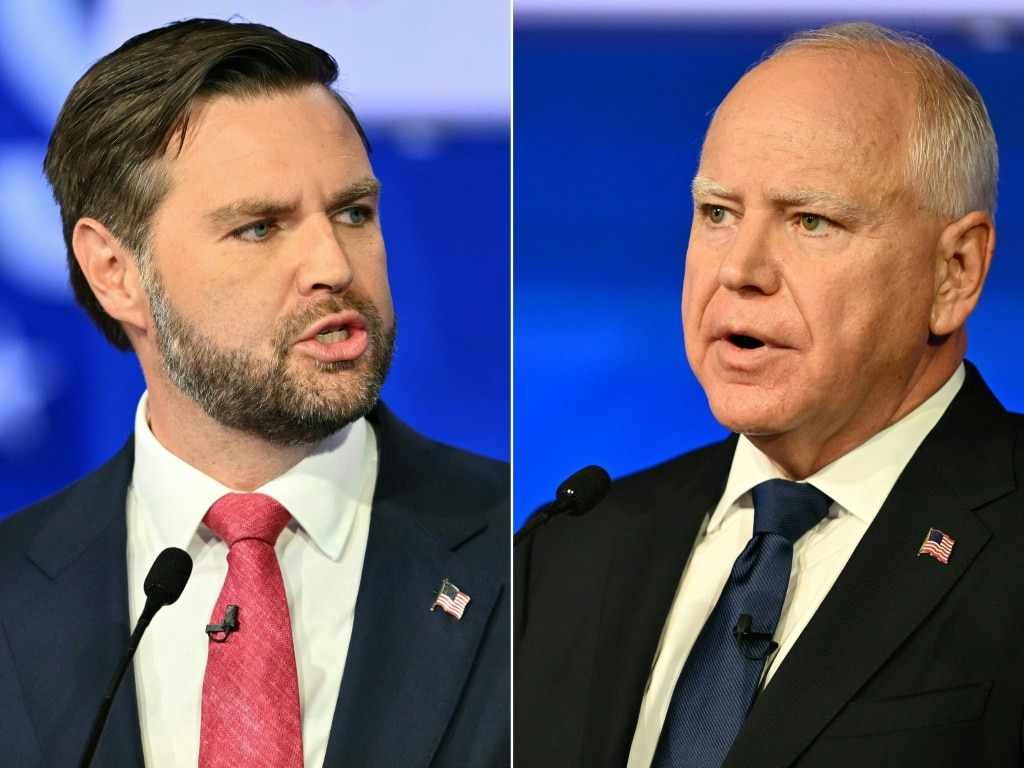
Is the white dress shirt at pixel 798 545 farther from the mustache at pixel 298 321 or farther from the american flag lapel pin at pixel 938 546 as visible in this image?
the mustache at pixel 298 321

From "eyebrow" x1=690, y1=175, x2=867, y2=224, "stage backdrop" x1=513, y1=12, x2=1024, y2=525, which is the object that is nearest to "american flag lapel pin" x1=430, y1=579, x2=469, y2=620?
"stage backdrop" x1=513, y1=12, x2=1024, y2=525

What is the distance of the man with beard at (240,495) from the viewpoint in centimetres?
294

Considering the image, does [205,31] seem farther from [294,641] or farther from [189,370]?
[294,641]

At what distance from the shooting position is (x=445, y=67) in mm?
3389

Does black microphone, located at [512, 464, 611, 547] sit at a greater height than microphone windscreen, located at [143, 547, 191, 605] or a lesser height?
greater

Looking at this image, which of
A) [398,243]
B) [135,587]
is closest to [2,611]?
[135,587]

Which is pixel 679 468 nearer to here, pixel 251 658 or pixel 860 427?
pixel 860 427

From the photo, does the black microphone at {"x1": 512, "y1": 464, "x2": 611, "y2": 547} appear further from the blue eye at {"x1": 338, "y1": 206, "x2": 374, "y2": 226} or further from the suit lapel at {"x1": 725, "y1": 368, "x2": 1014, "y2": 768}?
the blue eye at {"x1": 338, "y1": 206, "x2": 374, "y2": 226}

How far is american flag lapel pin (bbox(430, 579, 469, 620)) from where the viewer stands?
122 inches

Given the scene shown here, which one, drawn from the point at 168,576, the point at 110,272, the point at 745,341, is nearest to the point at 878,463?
the point at 745,341

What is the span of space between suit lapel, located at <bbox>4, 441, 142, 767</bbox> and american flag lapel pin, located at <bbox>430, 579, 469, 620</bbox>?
67cm

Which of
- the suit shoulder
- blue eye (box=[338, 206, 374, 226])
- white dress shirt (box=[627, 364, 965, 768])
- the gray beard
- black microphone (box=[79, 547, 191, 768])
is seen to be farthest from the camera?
the suit shoulder

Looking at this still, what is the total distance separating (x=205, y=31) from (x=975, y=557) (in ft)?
6.47

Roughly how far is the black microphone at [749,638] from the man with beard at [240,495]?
56 centimetres
